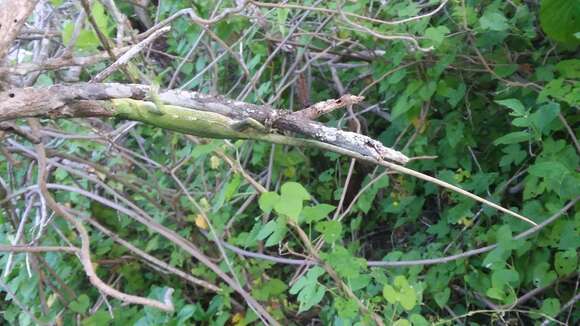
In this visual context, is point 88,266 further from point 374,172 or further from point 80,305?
point 374,172

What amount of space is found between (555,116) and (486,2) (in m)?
0.52

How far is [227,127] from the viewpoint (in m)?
0.88

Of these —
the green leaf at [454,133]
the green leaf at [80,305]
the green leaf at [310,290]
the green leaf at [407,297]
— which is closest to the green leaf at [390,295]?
the green leaf at [407,297]

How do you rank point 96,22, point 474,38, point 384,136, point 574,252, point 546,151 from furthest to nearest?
point 384,136 → point 474,38 → point 546,151 → point 574,252 → point 96,22

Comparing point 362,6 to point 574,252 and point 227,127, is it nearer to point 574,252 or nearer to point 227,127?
point 574,252

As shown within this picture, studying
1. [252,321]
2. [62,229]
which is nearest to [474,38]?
[252,321]

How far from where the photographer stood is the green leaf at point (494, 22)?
1.59 meters

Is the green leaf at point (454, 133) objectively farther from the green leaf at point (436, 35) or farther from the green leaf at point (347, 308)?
the green leaf at point (347, 308)

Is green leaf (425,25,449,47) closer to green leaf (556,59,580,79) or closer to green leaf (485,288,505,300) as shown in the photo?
green leaf (556,59,580,79)

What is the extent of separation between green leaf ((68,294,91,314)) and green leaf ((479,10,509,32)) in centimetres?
134

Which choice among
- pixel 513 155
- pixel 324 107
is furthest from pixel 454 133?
pixel 324 107

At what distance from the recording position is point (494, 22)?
1601mm

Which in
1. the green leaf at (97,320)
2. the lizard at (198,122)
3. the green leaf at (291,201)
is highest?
the lizard at (198,122)

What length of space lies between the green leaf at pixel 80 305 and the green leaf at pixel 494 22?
1337 mm
